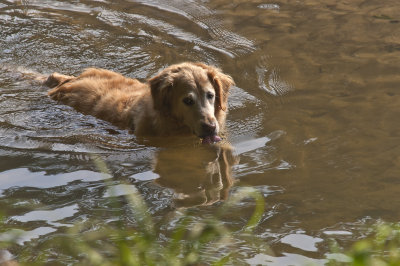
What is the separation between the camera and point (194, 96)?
6602mm

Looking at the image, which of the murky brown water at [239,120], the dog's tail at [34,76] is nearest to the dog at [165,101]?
the murky brown water at [239,120]

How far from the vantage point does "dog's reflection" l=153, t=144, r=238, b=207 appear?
17.5 ft

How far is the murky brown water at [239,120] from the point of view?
4.90m

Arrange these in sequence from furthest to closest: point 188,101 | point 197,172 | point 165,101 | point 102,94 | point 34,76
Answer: point 34,76, point 102,94, point 165,101, point 188,101, point 197,172

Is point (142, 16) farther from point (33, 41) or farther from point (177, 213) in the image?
point (177, 213)

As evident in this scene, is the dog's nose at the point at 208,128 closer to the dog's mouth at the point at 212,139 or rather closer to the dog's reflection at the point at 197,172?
the dog's mouth at the point at 212,139

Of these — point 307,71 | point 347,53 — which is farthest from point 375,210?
point 347,53

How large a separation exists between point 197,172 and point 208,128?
2.02ft

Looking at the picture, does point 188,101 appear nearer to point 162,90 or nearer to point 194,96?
point 194,96

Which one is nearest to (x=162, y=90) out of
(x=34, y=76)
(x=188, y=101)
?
(x=188, y=101)

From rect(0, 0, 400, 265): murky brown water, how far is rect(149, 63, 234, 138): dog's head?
29 centimetres

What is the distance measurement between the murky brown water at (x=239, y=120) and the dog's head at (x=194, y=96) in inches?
11.2

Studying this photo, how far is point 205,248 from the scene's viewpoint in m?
4.12

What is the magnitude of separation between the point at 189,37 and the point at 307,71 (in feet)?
7.59
